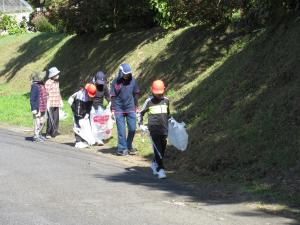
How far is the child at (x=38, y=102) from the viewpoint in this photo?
51.1 feet

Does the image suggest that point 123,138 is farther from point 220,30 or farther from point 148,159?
point 220,30

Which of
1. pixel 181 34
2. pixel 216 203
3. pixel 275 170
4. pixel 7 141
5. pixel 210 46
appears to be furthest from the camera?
pixel 181 34

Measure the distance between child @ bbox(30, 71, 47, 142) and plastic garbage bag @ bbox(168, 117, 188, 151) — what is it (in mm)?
5326

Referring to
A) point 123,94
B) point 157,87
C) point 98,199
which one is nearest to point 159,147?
point 157,87

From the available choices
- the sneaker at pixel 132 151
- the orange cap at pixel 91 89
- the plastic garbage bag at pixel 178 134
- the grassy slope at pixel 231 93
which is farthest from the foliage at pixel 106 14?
the plastic garbage bag at pixel 178 134

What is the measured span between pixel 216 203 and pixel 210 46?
10.6 m

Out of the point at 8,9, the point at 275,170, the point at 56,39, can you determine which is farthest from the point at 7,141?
the point at 8,9

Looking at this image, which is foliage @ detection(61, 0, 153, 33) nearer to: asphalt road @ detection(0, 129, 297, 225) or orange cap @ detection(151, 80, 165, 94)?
asphalt road @ detection(0, 129, 297, 225)

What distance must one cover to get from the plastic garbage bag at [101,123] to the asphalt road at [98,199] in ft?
7.60

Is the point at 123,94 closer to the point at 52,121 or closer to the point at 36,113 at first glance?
the point at 36,113

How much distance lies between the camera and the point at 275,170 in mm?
9547

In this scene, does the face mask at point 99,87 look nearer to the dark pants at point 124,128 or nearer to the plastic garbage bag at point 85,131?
the plastic garbage bag at point 85,131

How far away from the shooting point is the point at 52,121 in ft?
54.0

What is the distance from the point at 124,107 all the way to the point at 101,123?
156 centimetres
